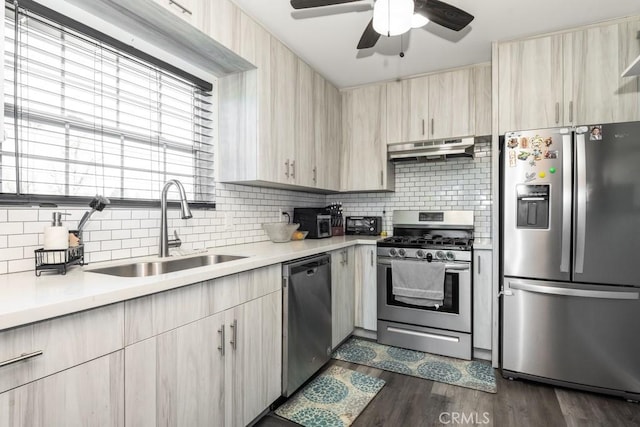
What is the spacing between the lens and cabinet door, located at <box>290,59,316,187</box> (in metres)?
2.71

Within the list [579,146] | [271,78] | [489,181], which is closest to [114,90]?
[271,78]

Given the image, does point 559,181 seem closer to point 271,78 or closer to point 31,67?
point 271,78

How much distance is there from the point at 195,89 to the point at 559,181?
2.61m

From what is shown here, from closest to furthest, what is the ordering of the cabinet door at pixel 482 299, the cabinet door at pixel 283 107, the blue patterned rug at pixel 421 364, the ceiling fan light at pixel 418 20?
the ceiling fan light at pixel 418 20
the blue patterned rug at pixel 421 364
the cabinet door at pixel 283 107
the cabinet door at pixel 482 299

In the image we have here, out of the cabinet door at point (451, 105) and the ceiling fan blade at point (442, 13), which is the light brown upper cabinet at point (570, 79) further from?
the ceiling fan blade at point (442, 13)

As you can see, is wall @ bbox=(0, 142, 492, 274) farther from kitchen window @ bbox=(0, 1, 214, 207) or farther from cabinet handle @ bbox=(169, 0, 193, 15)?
cabinet handle @ bbox=(169, 0, 193, 15)

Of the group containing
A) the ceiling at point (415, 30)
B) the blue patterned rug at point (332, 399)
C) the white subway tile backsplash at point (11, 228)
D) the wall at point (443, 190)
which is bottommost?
the blue patterned rug at point (332, 399)

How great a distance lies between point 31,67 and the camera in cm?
143

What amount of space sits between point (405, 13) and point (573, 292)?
2055 millimetres

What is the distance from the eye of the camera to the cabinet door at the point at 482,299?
259cm

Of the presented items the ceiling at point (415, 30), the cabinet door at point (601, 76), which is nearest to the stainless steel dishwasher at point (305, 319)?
the ceiling at point (415, 30)

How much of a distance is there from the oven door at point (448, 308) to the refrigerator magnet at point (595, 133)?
3.91 ft

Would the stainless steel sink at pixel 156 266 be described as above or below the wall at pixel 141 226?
below

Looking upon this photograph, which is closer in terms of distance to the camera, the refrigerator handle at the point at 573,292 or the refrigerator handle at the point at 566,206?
the refrigerator handle at the point at 573,292
